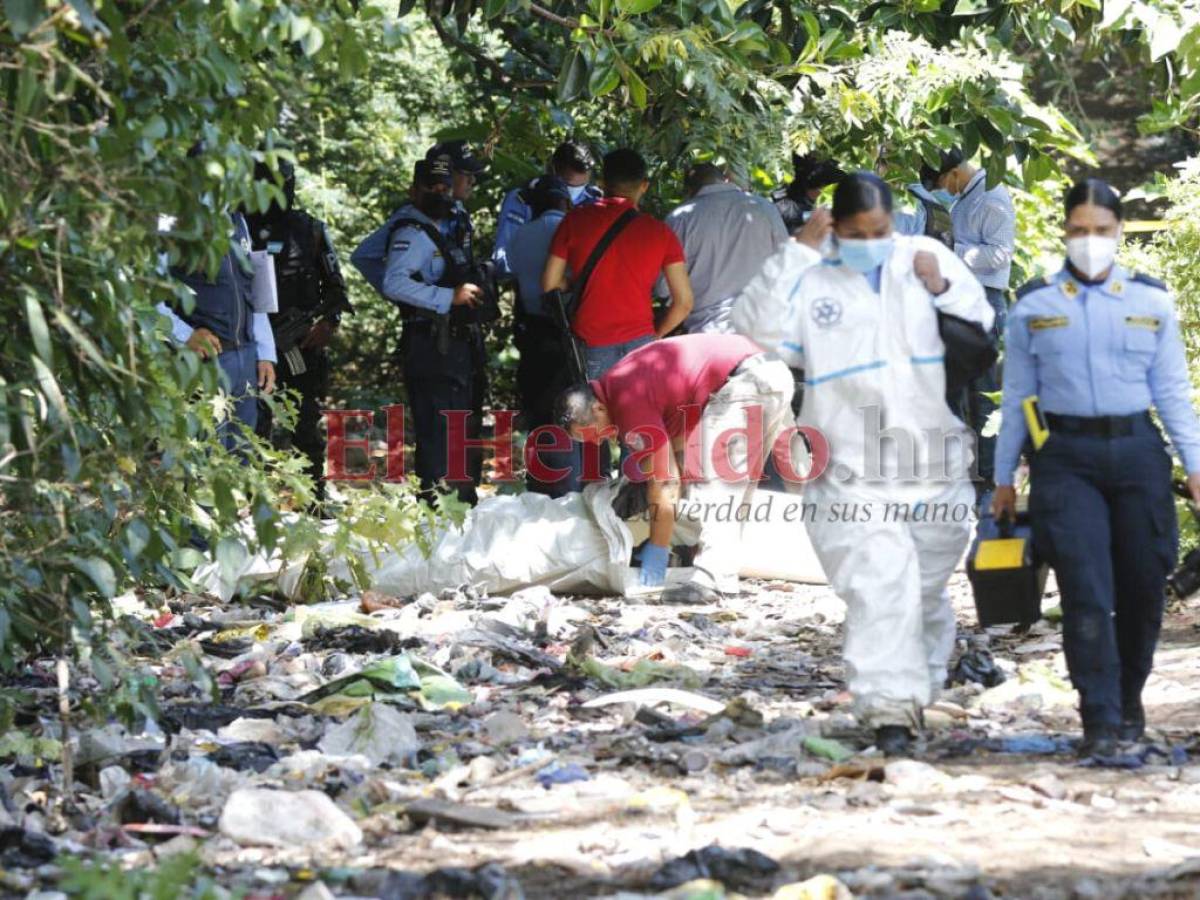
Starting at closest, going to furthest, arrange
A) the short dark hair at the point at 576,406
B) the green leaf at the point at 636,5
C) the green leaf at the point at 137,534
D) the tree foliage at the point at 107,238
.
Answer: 1. the tree foliage at the point at 107,238
2. the green leaf at the point at 137,534
3. the green leaf at the point at 636,5
4. the short dark hair at the point at 576,406

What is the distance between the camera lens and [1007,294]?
11836mm

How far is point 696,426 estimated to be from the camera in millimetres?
9727

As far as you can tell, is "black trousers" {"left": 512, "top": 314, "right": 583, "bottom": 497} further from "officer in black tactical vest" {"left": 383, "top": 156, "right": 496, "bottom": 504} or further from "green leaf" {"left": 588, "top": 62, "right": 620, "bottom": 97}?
"green leaf" {"left": 588, "top": 62, "right": 620, "bottom": 97}

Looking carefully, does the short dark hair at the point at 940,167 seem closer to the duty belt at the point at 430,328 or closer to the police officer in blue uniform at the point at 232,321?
the duty belt at the point at 430,328

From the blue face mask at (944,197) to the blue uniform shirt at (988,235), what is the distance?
289 millimetres

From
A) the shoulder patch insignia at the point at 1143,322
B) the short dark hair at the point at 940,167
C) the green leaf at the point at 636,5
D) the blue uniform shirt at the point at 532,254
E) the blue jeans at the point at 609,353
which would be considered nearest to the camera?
the shoulder patch insignia at the point at 1143,322

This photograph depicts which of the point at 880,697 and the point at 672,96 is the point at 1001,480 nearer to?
the point at 880,697

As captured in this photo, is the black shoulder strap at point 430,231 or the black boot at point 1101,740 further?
the black shoulder strap at point 430,231

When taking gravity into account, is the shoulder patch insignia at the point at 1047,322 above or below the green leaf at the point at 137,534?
above

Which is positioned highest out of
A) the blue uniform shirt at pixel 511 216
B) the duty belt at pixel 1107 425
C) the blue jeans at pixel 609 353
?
the blue uniform shirt at pixel 511 216

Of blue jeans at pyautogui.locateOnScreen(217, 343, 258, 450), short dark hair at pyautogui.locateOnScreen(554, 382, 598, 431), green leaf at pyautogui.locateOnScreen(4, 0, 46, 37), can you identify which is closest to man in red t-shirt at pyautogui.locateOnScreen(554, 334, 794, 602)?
short dark hair at pyautogui.locateOnScreen(554, 382, 598, 431)

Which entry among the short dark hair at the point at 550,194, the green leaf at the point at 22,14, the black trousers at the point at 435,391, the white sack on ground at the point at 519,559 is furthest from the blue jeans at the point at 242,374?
the green leaf at the point at 22,14

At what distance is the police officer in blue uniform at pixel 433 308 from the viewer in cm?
1056

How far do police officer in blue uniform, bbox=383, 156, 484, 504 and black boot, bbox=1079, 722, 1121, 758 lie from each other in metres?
5.11
